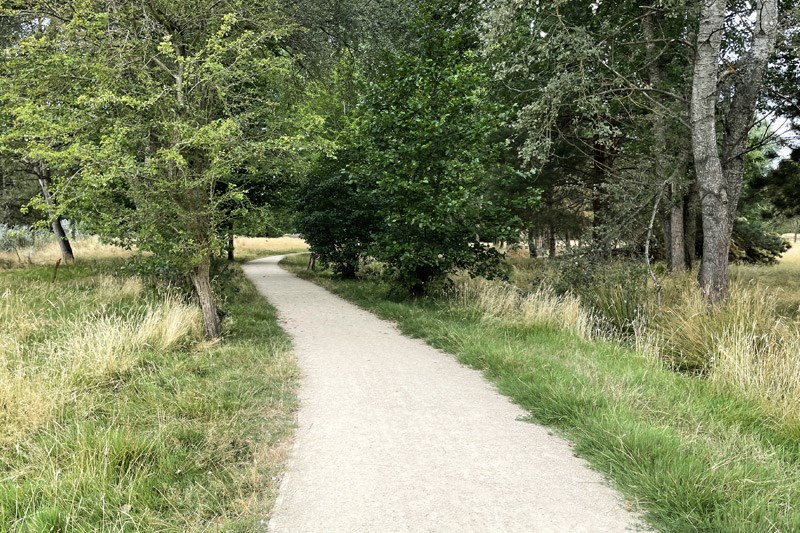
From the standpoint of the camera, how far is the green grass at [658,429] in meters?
2.63

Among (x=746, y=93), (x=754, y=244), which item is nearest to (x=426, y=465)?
(x=746, y=93)

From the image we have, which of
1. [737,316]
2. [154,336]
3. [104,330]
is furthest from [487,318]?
[104,330]

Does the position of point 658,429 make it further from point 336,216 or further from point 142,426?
point 336,216

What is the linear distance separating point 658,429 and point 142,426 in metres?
4.17

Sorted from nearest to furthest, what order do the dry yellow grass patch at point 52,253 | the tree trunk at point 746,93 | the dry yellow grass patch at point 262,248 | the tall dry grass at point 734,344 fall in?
1. the tall dry grass at point 734,344
2. the tree trunk at point 746,93
3. the dry yellow grass patch at point 52,253
4. the dry yellow grass patch at point 262,248

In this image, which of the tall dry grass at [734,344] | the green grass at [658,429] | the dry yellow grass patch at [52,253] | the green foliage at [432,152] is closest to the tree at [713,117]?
the tall dry grass at [734,344]

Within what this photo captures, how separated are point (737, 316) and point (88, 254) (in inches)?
886

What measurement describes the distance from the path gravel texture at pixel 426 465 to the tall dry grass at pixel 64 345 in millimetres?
2167

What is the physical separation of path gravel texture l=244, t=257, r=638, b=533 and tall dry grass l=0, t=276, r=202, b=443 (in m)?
2.17

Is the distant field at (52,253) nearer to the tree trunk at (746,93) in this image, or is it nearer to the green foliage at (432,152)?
the green foliage at (432,152)

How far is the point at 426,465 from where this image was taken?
329 centimetres

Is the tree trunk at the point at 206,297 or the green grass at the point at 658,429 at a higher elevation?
the tree trunk at the point at 206,297

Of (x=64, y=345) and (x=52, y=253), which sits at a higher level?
(x=52, y=253)

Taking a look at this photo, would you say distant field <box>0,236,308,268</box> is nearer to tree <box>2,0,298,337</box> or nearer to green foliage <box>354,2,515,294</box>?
green foliage <box>354,2,515,294</box>
